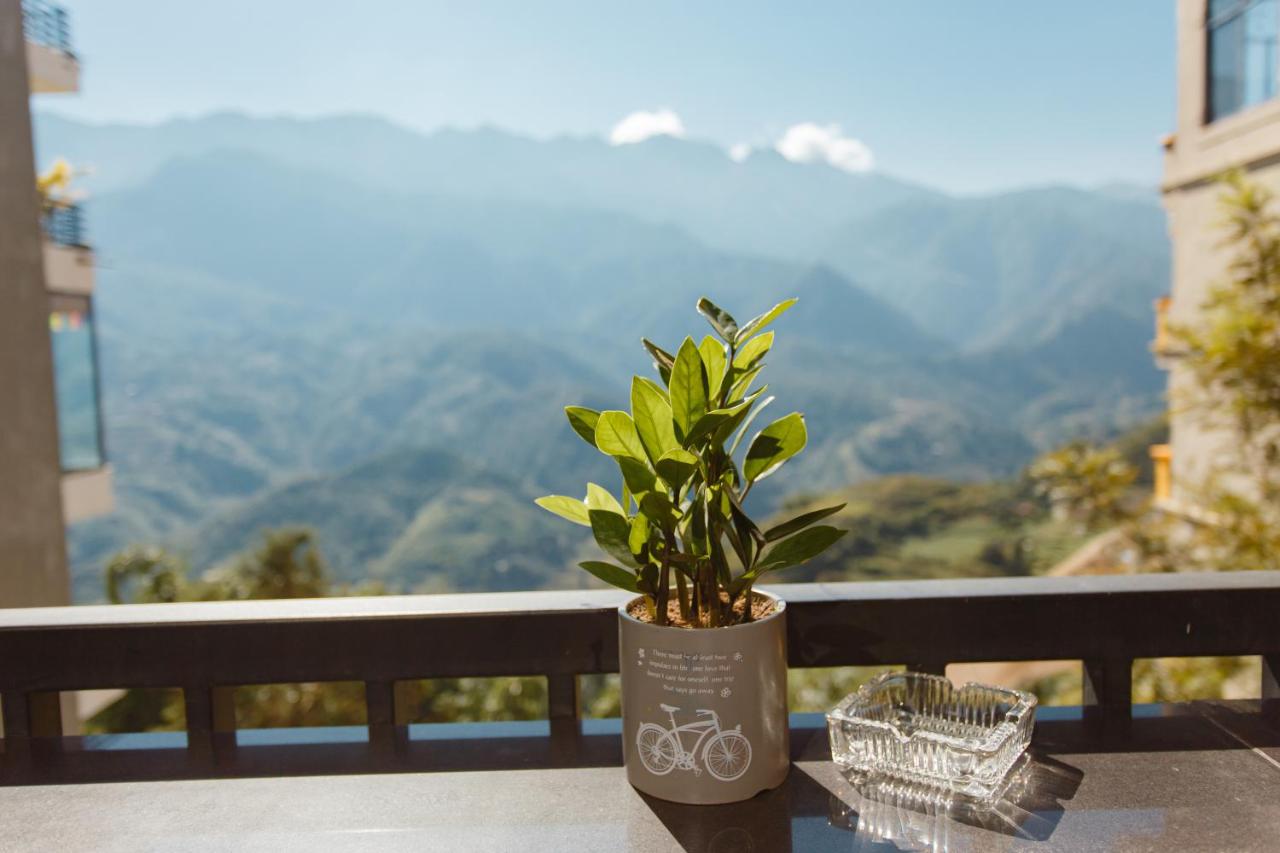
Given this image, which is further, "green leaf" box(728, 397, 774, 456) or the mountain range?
the mountain range

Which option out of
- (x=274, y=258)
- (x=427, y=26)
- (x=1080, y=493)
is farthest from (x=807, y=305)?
(x=1080, y=493)

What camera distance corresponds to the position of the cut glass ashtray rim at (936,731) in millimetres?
769

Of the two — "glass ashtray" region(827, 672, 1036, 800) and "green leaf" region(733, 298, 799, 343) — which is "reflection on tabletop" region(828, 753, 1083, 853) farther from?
"green leaf" region(733, 298, 799, 343)

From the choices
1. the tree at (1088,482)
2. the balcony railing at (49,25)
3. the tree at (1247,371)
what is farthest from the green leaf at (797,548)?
the balcony railing at (49,25)

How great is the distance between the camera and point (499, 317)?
184ft

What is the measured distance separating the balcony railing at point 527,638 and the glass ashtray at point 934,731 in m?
0.04

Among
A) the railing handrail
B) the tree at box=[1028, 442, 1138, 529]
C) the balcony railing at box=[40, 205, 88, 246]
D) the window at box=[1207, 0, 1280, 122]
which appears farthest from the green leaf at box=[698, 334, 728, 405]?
the balcony railing at box=[40, 205, 88, 246]

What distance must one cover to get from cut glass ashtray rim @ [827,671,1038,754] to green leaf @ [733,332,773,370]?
309 millimetres

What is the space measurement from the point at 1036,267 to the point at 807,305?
44.8 feet

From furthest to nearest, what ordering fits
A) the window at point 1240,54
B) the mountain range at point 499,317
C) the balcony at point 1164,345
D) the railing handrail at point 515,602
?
the mountain range at point 499,317
the balcony at point 1164,345
the window at point 1240,54
the railing handrail at point 515,602

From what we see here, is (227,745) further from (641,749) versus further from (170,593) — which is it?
(170,593)

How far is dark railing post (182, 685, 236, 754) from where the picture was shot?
3.04ft

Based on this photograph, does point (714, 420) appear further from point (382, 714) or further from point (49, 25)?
point (49, 25)

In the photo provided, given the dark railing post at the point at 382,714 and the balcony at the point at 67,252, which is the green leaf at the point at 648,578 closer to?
the dark railing post at the point at 382,714
